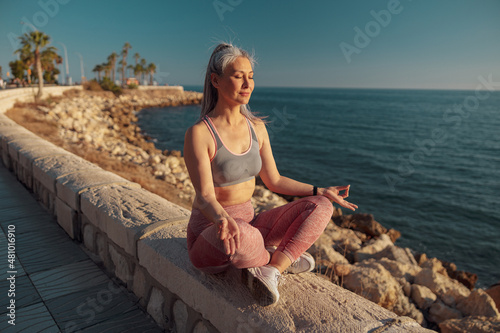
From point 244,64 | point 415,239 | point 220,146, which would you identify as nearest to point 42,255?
point 220,146

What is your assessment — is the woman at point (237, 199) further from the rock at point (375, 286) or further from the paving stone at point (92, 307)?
the rock at point (375, 286)

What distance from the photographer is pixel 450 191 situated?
1670 centimetres

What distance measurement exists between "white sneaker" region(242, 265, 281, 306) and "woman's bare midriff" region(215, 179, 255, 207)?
1.34 feet

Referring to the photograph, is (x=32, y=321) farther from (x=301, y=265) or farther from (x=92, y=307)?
→ (x=301, y=265)

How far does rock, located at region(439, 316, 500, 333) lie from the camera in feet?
10.1

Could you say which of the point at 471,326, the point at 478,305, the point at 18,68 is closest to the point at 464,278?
the point at 478,305

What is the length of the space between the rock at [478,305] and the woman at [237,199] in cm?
392

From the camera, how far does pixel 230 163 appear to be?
1.80 meters

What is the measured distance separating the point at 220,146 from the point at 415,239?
1135 centimetres

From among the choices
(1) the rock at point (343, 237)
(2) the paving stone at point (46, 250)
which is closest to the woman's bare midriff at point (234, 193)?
(2) the paving stone at point (46, 250)

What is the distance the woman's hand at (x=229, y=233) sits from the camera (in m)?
1.47

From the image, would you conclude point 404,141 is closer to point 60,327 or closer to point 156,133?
point 156,133

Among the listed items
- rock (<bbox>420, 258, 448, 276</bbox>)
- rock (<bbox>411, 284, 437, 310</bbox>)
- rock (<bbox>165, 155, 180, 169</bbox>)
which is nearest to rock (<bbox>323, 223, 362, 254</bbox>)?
rock (<bbox>420, 258, 448, 276</bbox>)

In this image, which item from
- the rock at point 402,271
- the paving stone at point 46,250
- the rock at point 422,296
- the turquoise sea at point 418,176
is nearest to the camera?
the paving stone at point 46,250
